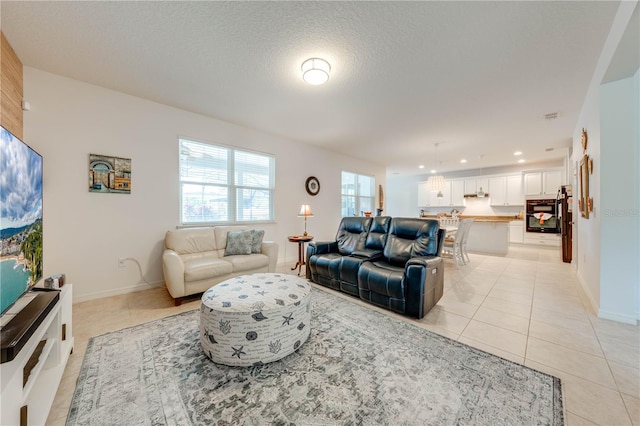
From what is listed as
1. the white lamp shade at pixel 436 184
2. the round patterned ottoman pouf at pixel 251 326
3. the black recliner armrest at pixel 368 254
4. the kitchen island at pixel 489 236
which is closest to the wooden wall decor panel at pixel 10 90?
the round patterned ottoman pouf at pixel 251 326

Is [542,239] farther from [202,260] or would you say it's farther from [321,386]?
[202,260]

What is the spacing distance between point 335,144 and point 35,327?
4996mm

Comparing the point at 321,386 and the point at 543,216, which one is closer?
the point at 321,386

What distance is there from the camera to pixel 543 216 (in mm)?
6484

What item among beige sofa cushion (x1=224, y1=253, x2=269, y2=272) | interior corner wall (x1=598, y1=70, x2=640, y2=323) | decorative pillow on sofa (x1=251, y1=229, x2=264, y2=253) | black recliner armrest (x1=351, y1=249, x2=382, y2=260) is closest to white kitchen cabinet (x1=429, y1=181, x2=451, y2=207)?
interior corner wall (x1=598, y1=70, x2=640, y2=323)

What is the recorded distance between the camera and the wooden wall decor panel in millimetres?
2064

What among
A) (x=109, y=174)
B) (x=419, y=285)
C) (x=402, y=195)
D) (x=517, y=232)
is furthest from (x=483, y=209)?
(x=109, y=174)

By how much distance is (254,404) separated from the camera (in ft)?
4.42

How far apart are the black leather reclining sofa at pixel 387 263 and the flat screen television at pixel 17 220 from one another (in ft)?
8.59

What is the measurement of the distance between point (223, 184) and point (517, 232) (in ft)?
27.3

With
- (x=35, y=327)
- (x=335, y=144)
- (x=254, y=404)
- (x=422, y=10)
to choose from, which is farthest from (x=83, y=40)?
(x=335, y=144)

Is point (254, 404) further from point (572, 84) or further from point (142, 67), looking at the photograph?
point (572, 84)

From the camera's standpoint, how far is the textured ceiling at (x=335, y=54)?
1.82 metres

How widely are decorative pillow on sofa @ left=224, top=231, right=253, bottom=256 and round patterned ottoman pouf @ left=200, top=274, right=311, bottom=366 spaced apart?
1635 mm
